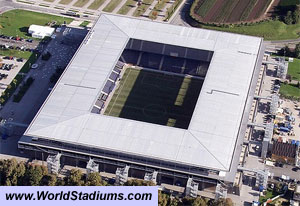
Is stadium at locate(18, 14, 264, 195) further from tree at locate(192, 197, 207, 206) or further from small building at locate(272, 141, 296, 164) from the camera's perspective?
small building at locate(272, 141, 296, 164)

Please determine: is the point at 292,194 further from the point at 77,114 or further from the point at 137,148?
the point at 77,114

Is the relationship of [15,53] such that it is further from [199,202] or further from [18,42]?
[199,202]

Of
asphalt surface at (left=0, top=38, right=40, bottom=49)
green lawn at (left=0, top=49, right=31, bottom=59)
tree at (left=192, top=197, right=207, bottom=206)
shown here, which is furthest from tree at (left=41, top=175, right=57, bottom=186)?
asphalt surface at (left=0, top=38, right=40, bottom=49)

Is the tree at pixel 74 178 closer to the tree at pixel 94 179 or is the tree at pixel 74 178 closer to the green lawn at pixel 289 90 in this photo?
the tree at pixel 94 179

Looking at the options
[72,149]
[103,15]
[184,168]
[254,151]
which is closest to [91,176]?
[72,149]

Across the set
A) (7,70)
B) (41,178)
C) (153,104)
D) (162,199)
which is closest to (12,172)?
(41,178)
